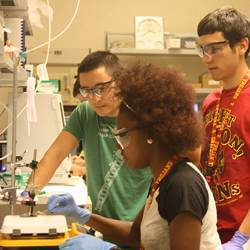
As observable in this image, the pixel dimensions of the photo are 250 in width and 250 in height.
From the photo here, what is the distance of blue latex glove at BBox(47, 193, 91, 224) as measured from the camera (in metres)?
1.56

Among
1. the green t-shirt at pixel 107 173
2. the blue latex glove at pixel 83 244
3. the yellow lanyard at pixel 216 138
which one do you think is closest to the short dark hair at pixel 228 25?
the yellow lanyard at pixel 216 138

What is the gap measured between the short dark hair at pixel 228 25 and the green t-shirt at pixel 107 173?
23.2 inches

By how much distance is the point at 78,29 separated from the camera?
4.86 meters

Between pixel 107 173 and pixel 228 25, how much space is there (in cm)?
81

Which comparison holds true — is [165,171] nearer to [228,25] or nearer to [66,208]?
[66,208]

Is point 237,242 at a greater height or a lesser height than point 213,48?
lesser

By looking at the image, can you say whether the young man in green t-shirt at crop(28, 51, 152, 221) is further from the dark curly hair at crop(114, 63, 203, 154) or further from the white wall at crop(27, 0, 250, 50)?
the white wall at crop(27, 0, 250, 50)

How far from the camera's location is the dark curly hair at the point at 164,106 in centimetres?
120

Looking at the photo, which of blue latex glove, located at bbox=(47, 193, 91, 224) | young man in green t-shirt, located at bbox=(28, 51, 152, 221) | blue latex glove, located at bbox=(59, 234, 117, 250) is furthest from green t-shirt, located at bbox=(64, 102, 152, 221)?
blue latex glove, located at bbox=(59, 234, 117, 250)

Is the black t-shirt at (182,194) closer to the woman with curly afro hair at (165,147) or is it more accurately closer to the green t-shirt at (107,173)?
the woman with curly afro hair at (165,147)

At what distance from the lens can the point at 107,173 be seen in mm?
2031

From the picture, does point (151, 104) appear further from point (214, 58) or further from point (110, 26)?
point (110, 26)

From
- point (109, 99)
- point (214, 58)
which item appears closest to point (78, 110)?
point (109, 99)

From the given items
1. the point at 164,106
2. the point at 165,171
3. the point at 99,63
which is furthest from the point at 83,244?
the point at 99,63
